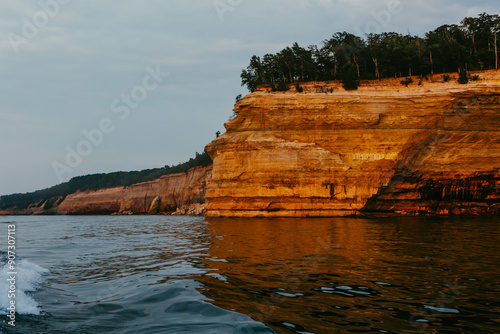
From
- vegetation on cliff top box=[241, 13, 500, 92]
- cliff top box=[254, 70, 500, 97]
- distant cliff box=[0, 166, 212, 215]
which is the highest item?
vegetation on cliff top box=[241, 13, 500, 92]

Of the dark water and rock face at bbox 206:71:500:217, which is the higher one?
rock face at bbox 206:71:500:217

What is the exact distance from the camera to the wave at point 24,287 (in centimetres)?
442

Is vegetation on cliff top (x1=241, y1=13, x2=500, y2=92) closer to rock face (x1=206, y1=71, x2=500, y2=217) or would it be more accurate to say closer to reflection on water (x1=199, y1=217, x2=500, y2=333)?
rock face (x1=206, y1=71, x2=500, y2=217)

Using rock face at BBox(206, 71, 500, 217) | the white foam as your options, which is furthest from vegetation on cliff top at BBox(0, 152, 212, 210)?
the white foam

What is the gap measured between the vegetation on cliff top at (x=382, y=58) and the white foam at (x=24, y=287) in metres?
34.8

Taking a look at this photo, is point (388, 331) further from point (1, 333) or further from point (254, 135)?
point (254, 135)

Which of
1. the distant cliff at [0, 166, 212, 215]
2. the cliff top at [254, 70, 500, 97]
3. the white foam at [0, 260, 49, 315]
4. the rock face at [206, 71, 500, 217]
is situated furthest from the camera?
the distant cliff at [0, 166, 212, 215]

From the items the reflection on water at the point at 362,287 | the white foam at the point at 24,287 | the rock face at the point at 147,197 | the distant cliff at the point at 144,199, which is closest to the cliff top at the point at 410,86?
the reflection on water at the point at 362,287

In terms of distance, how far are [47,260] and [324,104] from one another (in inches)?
922

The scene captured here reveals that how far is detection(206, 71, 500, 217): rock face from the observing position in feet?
87.5

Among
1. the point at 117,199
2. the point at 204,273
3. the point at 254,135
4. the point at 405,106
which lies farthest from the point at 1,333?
the point at 117,199

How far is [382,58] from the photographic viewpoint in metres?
41.3

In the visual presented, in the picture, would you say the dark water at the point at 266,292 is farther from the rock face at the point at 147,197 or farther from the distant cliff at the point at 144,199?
the rock face at the point at 147,197

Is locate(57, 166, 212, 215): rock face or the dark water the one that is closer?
the dark water
